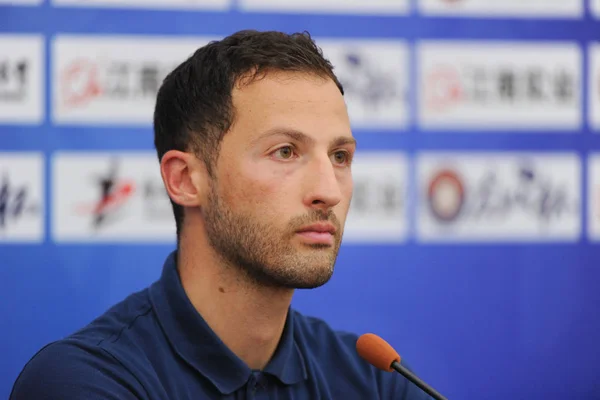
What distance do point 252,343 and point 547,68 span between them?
4.22 feet

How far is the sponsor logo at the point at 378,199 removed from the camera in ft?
6.40

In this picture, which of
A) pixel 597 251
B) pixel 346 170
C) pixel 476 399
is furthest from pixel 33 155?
pixel 597 251

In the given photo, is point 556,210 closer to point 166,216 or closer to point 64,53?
point 166,216

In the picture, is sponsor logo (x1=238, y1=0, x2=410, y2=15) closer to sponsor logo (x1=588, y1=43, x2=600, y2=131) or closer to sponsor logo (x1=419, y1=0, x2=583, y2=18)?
sponsor logo (x1=419, y1=0, x2=583, y2=18)

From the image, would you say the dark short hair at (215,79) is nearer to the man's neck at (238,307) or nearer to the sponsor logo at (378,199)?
the man's neck at (238,307)

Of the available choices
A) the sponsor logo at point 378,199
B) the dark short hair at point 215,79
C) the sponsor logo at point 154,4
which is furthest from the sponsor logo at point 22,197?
the sponsor logo at point 378,199

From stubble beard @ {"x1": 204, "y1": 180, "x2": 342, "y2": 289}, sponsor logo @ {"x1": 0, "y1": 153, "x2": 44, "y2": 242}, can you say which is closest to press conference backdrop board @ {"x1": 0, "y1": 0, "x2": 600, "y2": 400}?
sponsor logo @ {"x1": 0, "y1": 153, "x2": 44, "y2": 242}

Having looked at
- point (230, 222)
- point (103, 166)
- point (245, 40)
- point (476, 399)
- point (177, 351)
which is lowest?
point (476, 399)

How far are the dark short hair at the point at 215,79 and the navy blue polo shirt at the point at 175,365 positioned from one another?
0.18 m

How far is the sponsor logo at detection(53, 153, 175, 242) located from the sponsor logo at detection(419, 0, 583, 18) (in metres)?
0.83

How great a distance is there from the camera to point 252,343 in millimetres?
1189

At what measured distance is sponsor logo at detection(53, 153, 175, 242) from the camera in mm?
1812

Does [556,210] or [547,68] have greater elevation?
[547,68]

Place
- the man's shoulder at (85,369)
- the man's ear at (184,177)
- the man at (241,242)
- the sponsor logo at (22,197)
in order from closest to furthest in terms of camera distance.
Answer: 1. the man's shoulder at (85,369)
2. the man at (241,242)
3. the man's ear at (184,177)
4. the sponsor logo at (22,197)
